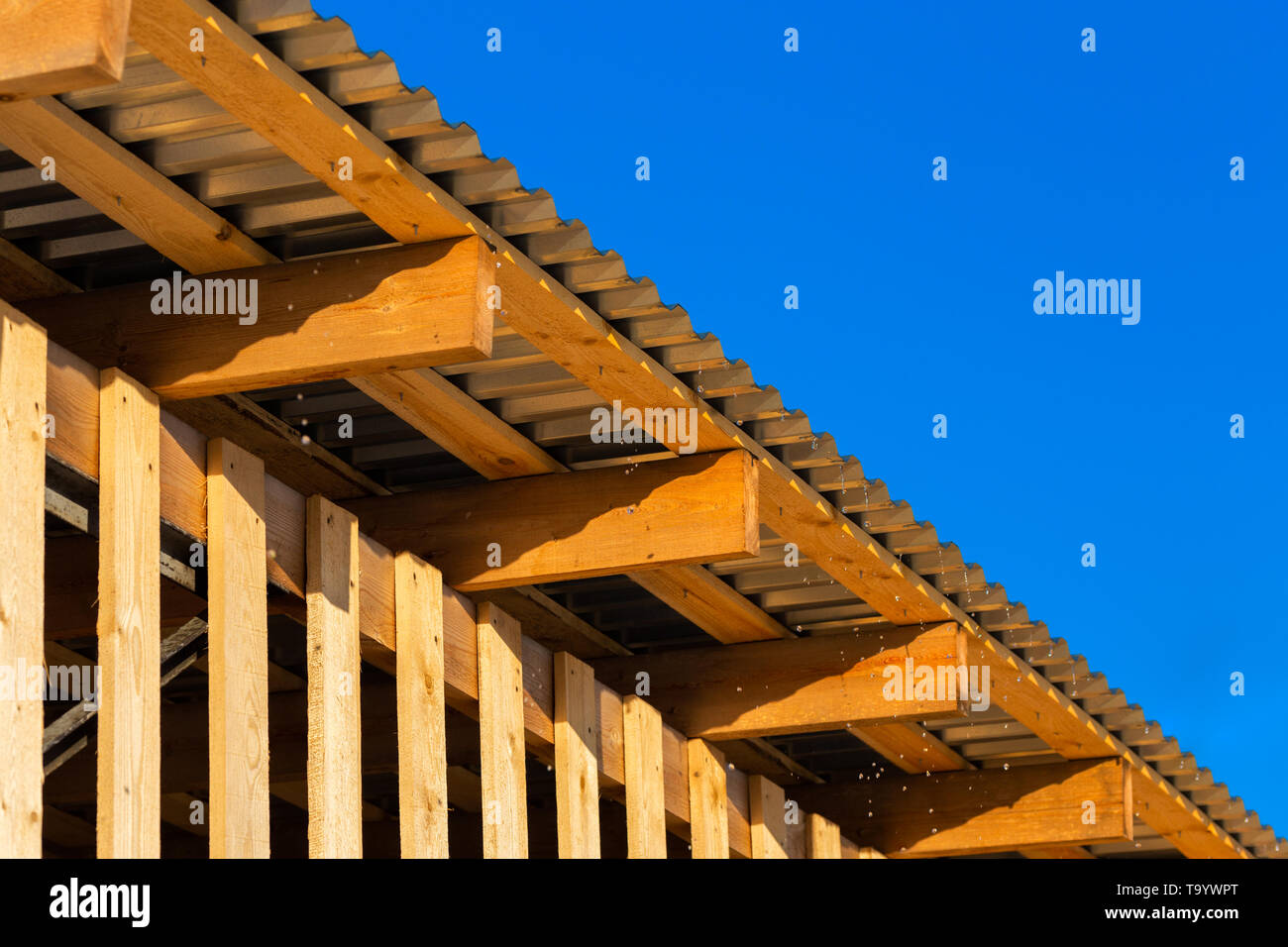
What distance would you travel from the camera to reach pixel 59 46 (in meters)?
5.43

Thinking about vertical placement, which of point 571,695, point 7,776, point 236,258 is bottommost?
point 7,776

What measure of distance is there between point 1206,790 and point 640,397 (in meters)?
7.41

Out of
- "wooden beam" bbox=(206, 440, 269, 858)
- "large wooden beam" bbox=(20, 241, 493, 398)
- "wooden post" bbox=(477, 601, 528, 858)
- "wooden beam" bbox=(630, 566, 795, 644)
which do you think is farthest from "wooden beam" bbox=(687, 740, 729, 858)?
"large wooden beam" bbox=(20, 241, 493, 398)

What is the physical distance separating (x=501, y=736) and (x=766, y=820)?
334 centimetres

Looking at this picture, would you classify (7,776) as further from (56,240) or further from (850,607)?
(850,607)

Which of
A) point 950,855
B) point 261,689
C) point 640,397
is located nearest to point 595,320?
point 640,397

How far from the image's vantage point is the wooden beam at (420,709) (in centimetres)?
856

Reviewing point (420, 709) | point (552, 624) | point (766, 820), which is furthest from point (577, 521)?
point (766, 820)

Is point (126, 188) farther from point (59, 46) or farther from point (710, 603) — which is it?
point (710, 603)

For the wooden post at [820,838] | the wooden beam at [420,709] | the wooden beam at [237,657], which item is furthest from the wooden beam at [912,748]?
the wooden beam at [237,657]

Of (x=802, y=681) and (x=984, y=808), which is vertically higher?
(x=802, y=681)

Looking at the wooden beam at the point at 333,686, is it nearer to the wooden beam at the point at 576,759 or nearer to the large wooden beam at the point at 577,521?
the large wooden beam at the point at 577,521

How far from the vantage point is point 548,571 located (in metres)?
9.13

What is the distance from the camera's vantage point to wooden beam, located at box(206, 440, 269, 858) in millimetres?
7293
